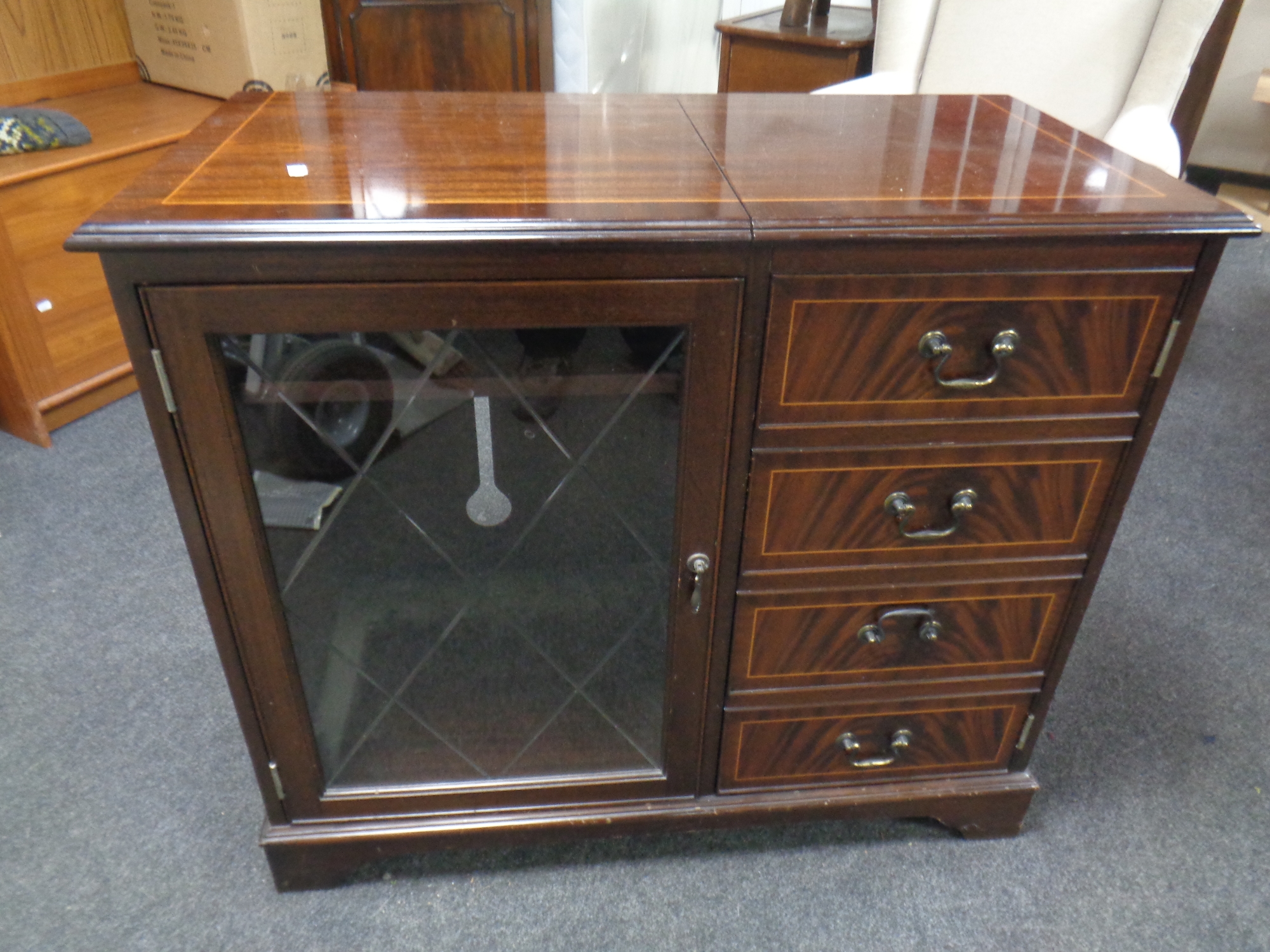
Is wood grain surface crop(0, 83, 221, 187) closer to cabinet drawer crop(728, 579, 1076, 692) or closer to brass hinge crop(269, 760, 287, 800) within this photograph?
brass hinge crop(269, 760, 287, 800)

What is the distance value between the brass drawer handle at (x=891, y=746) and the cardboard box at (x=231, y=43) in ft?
5.08


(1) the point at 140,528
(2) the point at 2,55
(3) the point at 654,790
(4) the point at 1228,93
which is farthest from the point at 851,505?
(4) the point at 1228,93

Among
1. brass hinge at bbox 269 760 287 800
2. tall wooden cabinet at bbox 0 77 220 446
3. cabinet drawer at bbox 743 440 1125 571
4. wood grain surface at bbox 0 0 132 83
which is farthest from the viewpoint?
wood grain surface at bbox 0 0 132 83

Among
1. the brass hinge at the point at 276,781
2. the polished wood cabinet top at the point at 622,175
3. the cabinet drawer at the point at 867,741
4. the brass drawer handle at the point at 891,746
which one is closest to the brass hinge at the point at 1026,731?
the cabinet drawer at the point at 867,741

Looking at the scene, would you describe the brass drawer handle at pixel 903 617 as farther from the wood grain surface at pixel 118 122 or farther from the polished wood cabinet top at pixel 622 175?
the wood grain surface at pixel 118 122

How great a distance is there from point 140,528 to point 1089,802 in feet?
4.48

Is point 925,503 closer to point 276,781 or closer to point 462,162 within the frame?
point 462,162

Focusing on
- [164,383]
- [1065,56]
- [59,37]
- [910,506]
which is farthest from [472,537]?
[59,37]

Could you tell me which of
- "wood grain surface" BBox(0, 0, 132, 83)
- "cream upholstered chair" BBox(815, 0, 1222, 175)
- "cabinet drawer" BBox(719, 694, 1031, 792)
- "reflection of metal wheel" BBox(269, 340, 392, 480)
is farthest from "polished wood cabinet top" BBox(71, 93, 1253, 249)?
"wood grain surface" BBox(0, 0, 132, 83)

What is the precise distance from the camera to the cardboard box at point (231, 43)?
5.50 ft

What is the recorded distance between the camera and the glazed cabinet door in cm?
66

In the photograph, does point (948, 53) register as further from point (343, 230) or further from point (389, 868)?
point (389, 868)

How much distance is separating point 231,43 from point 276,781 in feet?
4.75

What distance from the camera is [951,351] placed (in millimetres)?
698
